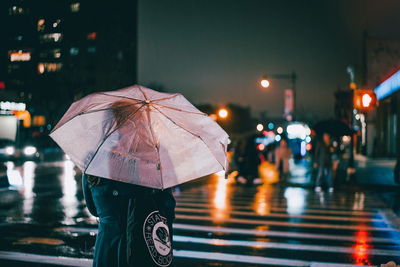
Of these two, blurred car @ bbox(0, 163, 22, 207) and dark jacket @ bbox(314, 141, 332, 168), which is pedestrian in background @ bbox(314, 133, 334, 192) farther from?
blurred car @ bbox(0, 163, 22, 207)

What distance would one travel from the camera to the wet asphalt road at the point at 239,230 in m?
6.86

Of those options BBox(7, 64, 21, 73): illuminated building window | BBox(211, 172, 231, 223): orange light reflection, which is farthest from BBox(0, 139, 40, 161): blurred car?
BBox(7, 64, 21, 73): illuminated building window

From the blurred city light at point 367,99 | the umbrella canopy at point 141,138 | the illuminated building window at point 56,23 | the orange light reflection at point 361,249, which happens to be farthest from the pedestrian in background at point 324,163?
the illuminated building window at point 56,23

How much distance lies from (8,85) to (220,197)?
72660 mm

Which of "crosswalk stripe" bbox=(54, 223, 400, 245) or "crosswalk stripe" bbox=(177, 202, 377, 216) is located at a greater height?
"crosswalk stripe" bbox=(54, 223, 400, 245)

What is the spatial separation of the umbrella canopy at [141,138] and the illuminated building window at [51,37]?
280 ft

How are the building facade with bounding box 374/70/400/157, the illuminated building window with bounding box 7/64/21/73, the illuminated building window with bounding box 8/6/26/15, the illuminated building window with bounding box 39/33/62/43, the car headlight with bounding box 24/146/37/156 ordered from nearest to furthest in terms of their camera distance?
the building facade with bounding box 374/70/400/157, the car headlight with bounding box 24/146/37/156, the illuminated building window with bounding box 7/64/21/73, the illuminated building window with bounding box 8/6/26/15, the illuminated building window with bounding box 39/33/62/43

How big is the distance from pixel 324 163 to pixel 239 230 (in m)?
7.53

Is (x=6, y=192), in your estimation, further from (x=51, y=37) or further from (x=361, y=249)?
(x=51, y=37)

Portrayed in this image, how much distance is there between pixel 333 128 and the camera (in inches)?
663

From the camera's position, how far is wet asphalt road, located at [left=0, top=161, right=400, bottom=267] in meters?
6.86

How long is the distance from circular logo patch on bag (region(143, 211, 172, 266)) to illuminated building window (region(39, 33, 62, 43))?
86.2 meters

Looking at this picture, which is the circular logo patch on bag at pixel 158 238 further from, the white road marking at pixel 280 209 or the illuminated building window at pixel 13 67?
the illuminated building window at pixel 13 67

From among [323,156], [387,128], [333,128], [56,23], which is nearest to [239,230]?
[323,156]
